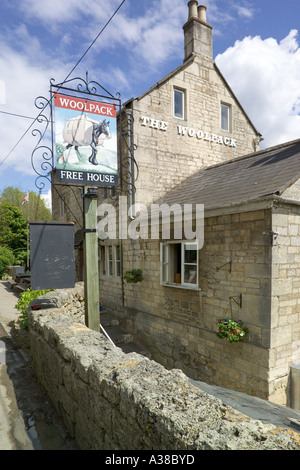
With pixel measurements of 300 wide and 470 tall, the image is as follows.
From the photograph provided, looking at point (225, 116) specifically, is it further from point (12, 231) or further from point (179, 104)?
point (12, 231)

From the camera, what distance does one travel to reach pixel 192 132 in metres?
10.9

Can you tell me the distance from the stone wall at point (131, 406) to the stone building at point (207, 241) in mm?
3639

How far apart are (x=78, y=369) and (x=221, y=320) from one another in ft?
13.3

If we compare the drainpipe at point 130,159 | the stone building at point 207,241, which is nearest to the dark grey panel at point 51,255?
the stone building at point 207,241

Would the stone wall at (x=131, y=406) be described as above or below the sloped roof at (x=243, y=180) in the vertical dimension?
below

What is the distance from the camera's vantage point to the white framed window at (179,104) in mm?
10695

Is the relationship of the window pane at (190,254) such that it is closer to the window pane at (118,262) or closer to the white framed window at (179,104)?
the window pane at (118,262)

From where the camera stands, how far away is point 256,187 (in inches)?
248

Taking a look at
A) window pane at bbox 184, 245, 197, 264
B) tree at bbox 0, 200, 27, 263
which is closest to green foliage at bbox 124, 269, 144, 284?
window pane at bbox 184, 245, 197, 264

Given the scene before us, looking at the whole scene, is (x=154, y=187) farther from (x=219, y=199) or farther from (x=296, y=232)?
(x=296, y=232)

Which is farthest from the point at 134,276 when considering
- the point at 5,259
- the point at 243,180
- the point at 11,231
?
the point at 11,231

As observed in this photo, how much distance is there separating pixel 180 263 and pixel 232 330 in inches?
112

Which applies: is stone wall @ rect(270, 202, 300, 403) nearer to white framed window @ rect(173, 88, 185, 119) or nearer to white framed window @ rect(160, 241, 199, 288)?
white framed window @ rect(160, 241, 199, 288)
